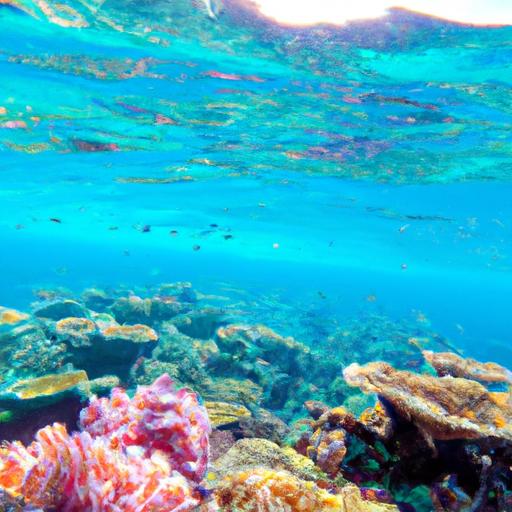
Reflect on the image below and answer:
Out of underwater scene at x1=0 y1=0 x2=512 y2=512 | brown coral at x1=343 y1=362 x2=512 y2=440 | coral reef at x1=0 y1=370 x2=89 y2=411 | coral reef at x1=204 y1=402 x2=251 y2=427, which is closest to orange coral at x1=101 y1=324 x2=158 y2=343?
underwater scene at x1=0 y1=0 x2=512 y2=512

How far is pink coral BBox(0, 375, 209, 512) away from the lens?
7.26 ft

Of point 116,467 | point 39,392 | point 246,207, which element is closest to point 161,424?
point 116,467

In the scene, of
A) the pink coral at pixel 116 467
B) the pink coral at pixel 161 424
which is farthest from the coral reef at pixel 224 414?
the pink coral at pixel 116 467

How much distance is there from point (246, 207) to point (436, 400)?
31.8 meters

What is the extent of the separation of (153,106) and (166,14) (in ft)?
19.9

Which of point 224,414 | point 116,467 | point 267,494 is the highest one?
point 116,467

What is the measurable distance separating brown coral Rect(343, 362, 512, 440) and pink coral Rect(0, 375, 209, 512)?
1755 mm

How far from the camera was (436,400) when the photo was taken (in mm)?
3957

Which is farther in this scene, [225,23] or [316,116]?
[316,116]

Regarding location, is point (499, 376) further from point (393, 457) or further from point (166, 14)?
point (166, 14)

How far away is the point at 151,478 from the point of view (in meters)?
2.41

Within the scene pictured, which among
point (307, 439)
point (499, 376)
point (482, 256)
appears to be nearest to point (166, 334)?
point (307, 439)

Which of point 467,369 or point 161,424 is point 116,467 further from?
point 467,369

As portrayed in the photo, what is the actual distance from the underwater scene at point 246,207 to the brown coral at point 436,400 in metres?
0.02
